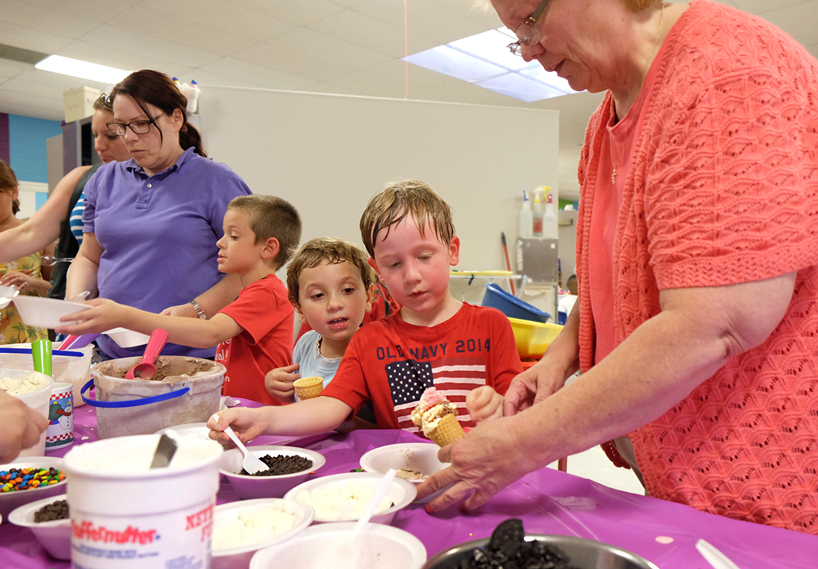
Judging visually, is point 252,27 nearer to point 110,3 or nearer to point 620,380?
point 110,3

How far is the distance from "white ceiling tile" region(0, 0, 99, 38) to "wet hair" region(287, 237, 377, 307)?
16.4 ft

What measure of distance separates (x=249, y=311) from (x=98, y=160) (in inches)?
110

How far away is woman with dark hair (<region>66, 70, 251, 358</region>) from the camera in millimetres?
2010

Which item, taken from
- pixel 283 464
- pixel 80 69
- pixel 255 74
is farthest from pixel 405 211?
pixel 80 69

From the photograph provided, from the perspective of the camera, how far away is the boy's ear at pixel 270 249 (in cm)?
214

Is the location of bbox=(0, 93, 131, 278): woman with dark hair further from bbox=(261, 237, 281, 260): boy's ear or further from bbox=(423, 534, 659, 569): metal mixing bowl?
bbox=(423, 534, 659, 569): metal mixing bowl

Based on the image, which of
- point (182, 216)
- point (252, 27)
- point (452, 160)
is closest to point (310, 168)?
point (452, 160)

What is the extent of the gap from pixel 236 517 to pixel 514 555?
15.3 inches

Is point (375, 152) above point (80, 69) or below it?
below

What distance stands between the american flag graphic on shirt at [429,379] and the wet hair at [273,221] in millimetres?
921

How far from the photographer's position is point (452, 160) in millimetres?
3840

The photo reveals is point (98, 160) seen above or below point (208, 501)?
above

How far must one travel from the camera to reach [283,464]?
980mm

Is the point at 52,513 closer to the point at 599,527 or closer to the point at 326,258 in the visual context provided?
the point at 599,527
